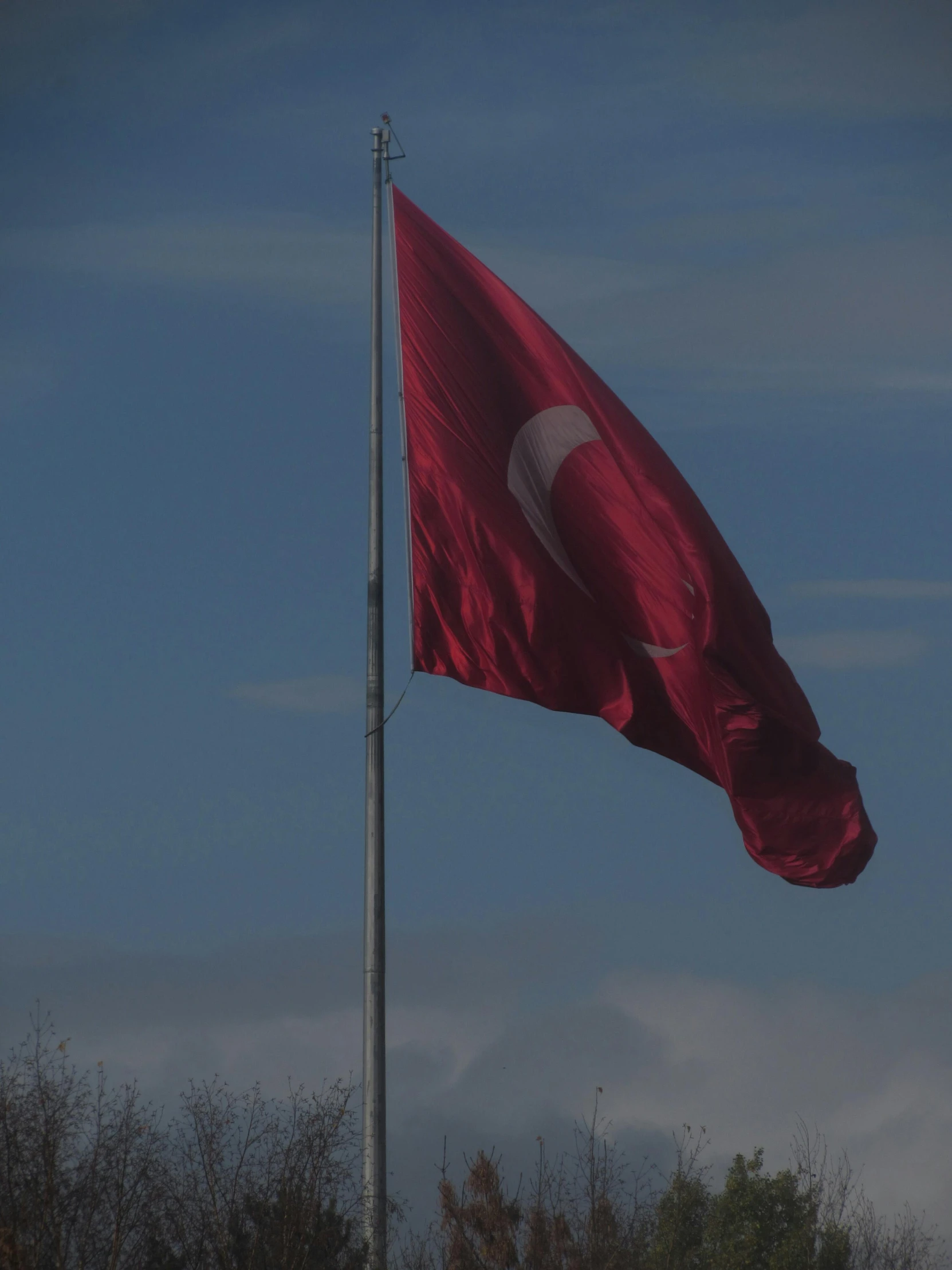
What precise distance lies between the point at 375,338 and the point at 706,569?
373 centimetres

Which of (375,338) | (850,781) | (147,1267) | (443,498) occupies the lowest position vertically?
(147,1267)

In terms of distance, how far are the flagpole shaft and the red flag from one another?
1.73ft

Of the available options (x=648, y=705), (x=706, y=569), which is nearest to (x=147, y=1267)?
(x=648, y=705)

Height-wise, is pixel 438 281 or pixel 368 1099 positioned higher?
pixel 438 281

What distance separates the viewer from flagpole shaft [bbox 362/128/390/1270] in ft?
44.7

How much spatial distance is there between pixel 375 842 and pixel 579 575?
3.04 meters

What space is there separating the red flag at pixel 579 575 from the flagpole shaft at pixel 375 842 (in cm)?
53

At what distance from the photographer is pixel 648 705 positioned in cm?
1520

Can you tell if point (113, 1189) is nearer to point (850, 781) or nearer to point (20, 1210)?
point (20, 1210)

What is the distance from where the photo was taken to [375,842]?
14523mm

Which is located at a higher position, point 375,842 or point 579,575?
point 579,575

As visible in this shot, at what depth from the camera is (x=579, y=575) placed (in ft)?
50.3

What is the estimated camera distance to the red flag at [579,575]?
14703 millimetres

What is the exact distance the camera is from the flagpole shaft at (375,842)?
13.6 meters
